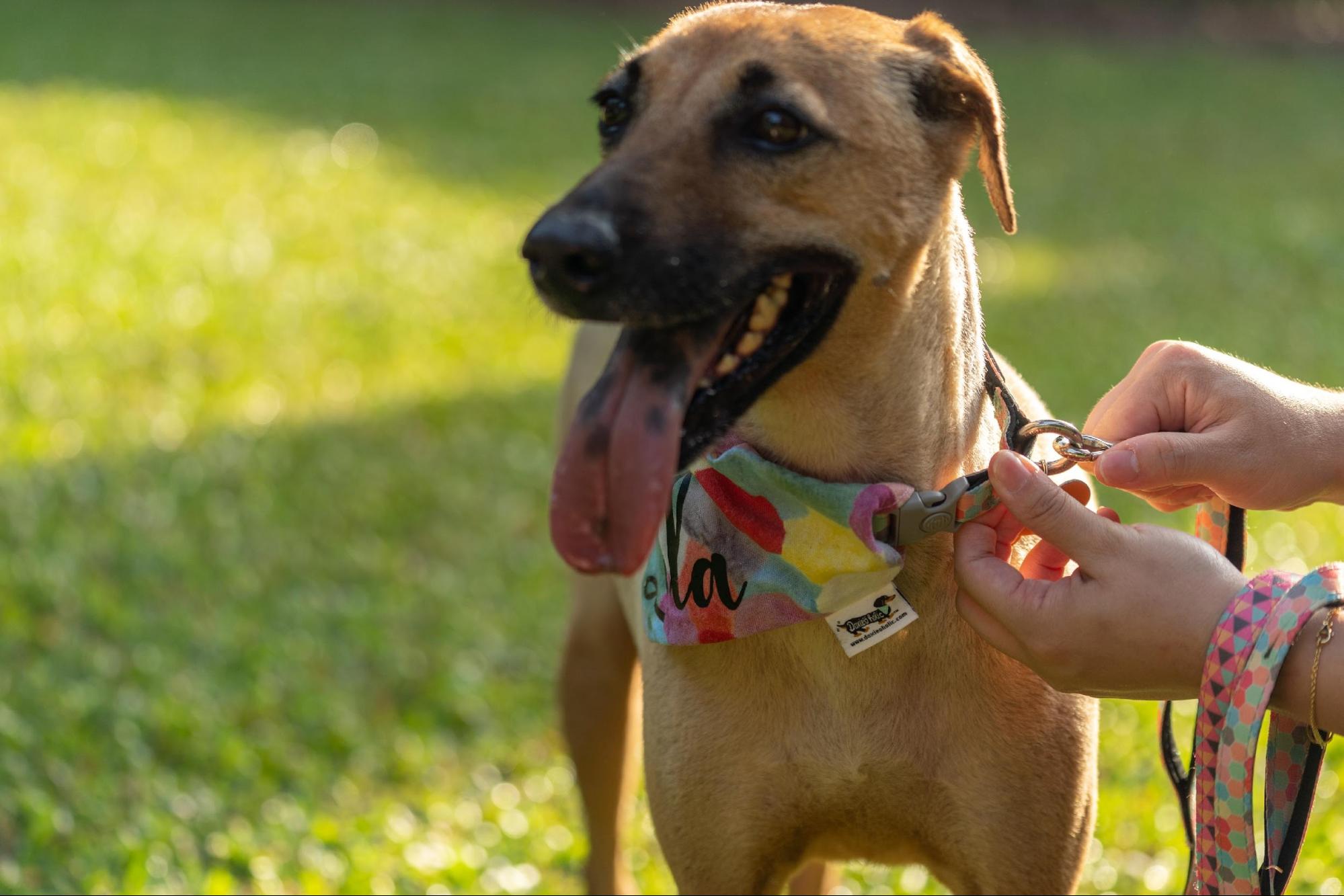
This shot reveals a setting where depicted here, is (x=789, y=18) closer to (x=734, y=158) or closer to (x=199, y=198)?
(x=734, y=158)

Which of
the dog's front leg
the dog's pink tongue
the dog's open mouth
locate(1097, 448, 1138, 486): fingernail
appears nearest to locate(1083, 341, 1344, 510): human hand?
locate(1097, 448, 1138, 486): fingernail

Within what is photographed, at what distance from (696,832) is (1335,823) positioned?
2170 millimetres

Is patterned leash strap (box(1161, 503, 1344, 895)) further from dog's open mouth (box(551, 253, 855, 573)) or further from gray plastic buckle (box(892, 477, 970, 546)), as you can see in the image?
dog's open mouth (box(551, 253, 855, 573))

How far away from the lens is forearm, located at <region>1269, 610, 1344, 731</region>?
→ 2.05m

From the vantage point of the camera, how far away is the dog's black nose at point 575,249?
84.2 inches

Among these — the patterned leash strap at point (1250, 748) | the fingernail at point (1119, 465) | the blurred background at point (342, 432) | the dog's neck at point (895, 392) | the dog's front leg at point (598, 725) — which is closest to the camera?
the patterned leash strap at point (1250, 748)

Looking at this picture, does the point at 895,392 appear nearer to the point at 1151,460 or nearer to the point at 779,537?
the point at 779,537

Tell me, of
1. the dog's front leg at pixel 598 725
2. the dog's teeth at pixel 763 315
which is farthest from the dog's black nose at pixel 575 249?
the dog's front leg at pixel 598 725

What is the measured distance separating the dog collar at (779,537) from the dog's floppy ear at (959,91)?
37 centimetres

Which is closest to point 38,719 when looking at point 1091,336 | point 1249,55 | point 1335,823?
point 1335,823

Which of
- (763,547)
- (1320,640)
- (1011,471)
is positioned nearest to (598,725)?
(763,547)

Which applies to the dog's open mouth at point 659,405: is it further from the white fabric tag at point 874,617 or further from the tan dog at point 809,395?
the white fabric tag at point 874,617

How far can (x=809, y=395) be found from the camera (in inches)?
97.2

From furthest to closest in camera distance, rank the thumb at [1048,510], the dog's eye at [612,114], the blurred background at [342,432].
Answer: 1. the blurred background at [342,432]
2. the dog's eye at [612,114]
3. the thumb at [1048,510]
